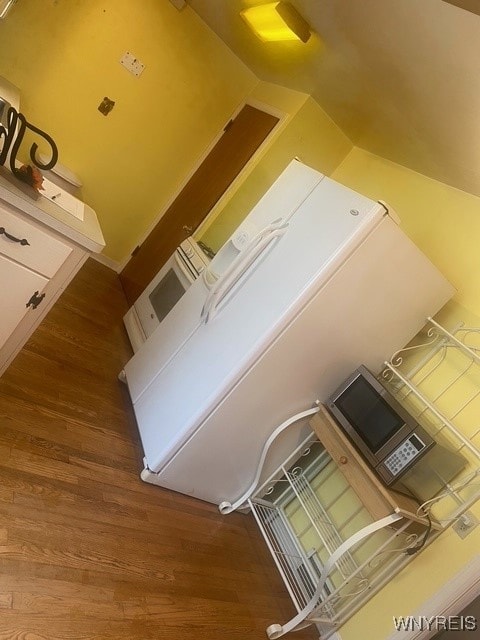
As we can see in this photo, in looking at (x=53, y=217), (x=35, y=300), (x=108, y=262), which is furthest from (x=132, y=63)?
(x=35, y=300)

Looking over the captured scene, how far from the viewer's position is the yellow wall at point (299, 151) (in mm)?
3275

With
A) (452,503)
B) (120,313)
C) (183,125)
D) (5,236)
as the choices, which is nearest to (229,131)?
(183,125)

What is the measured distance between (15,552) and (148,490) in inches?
26.5

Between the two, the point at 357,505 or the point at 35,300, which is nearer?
the point at 35,300

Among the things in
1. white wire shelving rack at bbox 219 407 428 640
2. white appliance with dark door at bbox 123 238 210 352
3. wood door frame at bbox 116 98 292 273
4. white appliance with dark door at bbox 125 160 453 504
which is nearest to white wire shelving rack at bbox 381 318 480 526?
white appliance with dark door at bbox 125 160 453 504

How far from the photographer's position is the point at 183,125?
12.3 feet

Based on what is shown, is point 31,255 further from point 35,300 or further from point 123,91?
point 123,91

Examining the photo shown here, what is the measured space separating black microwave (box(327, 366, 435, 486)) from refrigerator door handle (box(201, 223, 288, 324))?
663 millimetres

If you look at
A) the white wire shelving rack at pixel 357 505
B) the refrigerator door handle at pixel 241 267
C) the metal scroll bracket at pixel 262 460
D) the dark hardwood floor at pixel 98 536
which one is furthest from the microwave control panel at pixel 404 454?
the refrigerator door handle at pixel 241 267

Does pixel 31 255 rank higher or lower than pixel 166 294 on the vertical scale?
higher

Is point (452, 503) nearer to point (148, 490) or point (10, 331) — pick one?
point (148, 490)

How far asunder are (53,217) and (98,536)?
3.82 feet

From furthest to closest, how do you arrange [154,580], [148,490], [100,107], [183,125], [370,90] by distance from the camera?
1. [183,125]
2. [100,107]
3. [370,90]
4. [148,490]
5. [154,580]

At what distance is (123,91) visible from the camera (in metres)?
3.43
